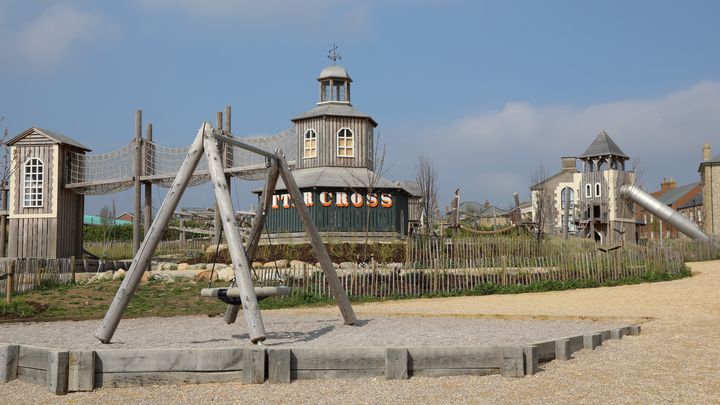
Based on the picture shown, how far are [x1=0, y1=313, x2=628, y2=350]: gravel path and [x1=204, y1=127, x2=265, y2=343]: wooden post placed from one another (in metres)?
0.67

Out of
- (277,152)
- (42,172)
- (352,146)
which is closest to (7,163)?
(42,172)

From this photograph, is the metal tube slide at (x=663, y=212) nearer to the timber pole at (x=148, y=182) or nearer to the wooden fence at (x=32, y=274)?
the timber pole at (x=148, y=182)

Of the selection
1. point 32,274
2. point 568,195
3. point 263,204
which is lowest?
point 32,274

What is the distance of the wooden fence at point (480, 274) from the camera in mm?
20109

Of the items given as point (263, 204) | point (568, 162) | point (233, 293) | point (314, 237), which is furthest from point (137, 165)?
point (568, 162)

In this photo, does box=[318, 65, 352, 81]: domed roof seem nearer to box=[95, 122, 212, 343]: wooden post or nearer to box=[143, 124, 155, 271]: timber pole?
box=[143, 124, 155, 271]: timber pole

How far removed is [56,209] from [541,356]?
25.7m

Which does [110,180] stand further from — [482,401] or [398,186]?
[482,401]

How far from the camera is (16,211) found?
1170 inches

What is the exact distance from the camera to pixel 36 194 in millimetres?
29734

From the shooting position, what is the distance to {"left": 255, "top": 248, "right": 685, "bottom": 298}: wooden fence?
20.1 metres

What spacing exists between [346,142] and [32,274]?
17748mm

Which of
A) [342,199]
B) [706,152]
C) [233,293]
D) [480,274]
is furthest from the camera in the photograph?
[706,152]

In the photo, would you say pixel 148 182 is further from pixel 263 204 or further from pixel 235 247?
pixel 235 247
